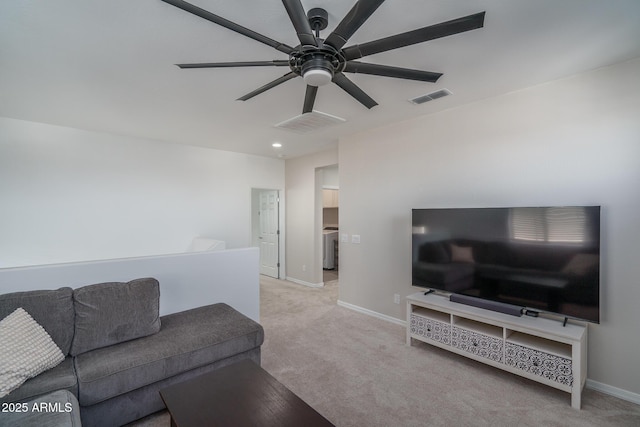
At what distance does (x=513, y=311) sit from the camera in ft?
8.38

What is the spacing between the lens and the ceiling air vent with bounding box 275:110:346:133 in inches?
122

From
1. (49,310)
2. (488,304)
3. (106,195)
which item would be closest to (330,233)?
(106,195)

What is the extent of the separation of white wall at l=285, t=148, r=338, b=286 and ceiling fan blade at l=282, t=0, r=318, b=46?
3.74m

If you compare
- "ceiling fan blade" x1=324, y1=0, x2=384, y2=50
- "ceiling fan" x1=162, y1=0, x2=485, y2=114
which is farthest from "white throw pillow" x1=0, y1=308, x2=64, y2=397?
"ceiling fan blade" x1=324, y1=0, x2=384, y2=50

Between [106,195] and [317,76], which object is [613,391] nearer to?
[317,76]

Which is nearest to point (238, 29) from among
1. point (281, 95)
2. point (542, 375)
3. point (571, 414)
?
point (281, 95)

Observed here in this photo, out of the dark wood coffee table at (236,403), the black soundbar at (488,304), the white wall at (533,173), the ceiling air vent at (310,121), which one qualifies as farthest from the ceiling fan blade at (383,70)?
the black soundbar at (488,304)

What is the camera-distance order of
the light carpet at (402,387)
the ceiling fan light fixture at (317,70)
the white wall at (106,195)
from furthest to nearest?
the white wall at (106,195)
the light carpet at (402,387)
the ceiling fan light fixture at (317,70)

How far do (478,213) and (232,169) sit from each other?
4.29 metres

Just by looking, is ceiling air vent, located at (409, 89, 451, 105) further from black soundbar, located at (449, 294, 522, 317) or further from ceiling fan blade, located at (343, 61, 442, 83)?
black soundbar, located at (449, 294, 522, 317)

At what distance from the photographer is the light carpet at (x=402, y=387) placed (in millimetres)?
2066

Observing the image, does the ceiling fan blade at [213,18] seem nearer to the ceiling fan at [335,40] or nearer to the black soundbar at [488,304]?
the ceiling fan at [335,40]

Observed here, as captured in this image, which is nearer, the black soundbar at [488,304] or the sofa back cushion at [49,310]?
the sofa back cushion at [49,310]

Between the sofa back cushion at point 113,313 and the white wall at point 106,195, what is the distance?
2367 mm
